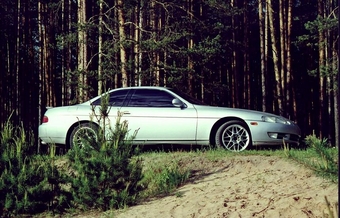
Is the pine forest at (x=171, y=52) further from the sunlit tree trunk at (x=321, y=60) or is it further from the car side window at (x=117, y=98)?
the car side window at (x=117, y=98)

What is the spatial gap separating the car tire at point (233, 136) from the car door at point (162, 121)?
554 millimetres

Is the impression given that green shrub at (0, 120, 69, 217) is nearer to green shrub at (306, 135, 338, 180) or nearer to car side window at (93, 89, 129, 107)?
car side window at (93, 89, 129, 107)

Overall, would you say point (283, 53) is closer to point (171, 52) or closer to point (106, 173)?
point (171, 52)

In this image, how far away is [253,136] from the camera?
1133cm

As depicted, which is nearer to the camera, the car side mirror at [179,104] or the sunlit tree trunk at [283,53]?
the car side mirror at [179,104]

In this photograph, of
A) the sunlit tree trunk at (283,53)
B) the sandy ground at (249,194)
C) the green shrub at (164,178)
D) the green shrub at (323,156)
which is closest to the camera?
the green shrub at (323,156)

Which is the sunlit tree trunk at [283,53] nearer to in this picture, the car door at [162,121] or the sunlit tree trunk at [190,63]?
the sunlit tree trunk at [190,63]

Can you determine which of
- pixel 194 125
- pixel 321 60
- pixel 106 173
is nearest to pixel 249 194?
pixel 106 173

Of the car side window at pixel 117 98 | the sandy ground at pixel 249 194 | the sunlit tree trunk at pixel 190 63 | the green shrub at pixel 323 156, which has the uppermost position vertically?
the sunlit tree trunk at pixel 190 63

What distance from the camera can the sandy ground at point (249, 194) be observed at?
7.07 meters

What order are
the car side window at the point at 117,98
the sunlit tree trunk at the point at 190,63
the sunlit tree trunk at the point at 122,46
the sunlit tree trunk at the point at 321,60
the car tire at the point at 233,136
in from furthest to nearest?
the sunlit tree trunk at the point at 321,60, the sunlit tree trunk at the point at 190,63, the sunlit tree trunk at the point at 122,46, the car side window at the point at 117,98, the car tire at the point at 233,136

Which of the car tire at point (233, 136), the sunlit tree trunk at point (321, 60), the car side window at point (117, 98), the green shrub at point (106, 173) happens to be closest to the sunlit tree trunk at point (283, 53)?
the sunlit tree trunk at point (321, 60)

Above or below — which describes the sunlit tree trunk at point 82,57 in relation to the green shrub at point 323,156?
above

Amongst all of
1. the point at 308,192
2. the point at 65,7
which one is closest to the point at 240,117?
the point at 308,192
